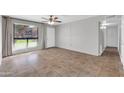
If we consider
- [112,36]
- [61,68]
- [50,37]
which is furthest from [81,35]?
[112,36]

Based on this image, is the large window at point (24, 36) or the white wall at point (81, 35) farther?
the large window at point (24, 36)

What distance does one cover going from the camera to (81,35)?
5859 millimetres

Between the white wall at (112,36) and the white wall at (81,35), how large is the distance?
4018 millimetres

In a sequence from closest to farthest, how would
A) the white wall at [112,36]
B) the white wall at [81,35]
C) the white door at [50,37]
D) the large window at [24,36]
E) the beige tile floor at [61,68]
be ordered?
the beige tile floor at [61,68]
the white wall at [81,35]
the large window at [24,36]
the white door at [50,37]
the white wall at [112,36]

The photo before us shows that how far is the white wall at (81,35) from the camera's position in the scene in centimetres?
498

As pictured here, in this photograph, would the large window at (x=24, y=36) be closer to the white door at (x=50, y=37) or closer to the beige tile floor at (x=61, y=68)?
the white door at (x=50, y=37)

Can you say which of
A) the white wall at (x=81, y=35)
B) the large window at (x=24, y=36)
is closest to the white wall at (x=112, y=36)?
the white wall at (x=81, y=35)

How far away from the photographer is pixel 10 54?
4941 mm

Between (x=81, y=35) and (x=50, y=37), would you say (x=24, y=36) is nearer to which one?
(x=50, y=37)

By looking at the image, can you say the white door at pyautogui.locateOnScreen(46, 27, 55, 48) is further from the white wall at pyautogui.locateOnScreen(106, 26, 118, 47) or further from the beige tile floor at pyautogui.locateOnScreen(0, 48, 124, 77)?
the white wall at pyautogui.locateOnScreen(106, 26, 118, 47)

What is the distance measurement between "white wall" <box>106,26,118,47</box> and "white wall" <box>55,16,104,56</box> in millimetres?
4018

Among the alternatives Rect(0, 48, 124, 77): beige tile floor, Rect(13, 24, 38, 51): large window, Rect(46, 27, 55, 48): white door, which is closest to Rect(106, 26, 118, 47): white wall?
Rect(46, 27, 55, 48): white door

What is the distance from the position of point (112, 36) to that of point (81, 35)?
4.37 m

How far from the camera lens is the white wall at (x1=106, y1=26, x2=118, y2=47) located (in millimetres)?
8534
